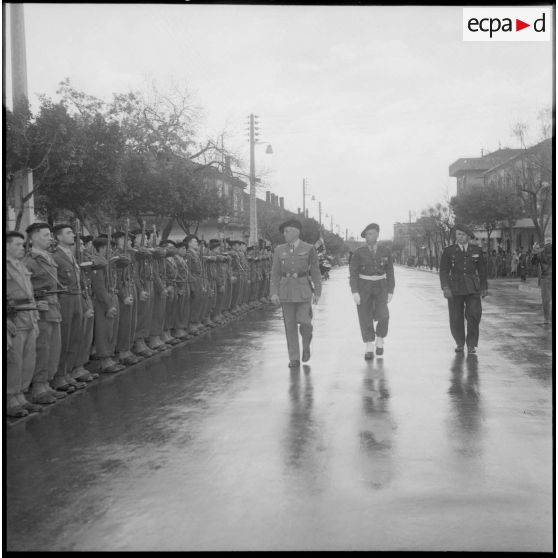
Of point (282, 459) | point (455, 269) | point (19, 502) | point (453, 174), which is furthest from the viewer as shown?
point (453, 174)

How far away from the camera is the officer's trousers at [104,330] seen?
9906mm

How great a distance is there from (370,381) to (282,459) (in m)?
3.49

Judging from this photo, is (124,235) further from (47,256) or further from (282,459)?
(282,459)

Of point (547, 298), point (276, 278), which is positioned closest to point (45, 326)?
point (276, 278)

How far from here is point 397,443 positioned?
6.12 m

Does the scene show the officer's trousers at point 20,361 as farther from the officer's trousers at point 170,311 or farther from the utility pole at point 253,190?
the utility pole at point 253,190

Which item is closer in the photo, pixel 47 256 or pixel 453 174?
pixel 47 256

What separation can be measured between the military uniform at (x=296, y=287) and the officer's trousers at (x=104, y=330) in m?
2.06

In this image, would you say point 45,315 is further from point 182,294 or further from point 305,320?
point 182,294

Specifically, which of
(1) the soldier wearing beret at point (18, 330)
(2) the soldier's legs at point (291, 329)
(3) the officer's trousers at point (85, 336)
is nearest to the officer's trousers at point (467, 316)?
(2) the soldier's legs at point (291, 329)

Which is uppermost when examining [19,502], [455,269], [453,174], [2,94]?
[453,174]

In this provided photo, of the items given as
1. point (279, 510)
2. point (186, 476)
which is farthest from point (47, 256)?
point (279, 510)

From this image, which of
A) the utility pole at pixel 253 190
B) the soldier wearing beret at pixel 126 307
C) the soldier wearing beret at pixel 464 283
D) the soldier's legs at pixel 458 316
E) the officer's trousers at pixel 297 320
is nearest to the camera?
the officer's trousers at pixel 297 320

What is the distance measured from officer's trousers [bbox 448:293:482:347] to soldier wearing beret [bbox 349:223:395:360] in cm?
93
